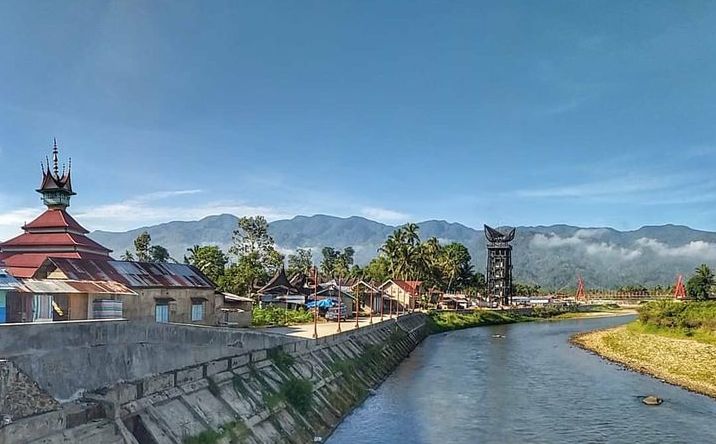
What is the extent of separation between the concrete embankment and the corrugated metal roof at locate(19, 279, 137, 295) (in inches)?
301

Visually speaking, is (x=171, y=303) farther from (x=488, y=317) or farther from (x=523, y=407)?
(x=488, y=317)

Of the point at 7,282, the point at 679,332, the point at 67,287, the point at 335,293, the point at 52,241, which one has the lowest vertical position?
the point at 679,332

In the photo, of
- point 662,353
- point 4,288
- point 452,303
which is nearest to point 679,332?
point 662,353

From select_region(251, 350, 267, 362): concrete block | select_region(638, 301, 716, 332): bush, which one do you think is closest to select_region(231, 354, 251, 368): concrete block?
select_region(251, 350, 267, 362): concrete block

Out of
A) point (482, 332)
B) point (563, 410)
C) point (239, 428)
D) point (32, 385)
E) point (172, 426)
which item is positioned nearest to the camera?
point (32, 385)

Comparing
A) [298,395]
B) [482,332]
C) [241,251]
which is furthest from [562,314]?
[298,395]

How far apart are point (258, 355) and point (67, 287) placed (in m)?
13.5

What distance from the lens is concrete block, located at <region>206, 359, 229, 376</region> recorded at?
79.6ft

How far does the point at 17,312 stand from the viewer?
104ft

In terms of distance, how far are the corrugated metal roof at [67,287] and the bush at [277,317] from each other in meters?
23.7

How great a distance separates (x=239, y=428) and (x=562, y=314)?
149042 millimetres

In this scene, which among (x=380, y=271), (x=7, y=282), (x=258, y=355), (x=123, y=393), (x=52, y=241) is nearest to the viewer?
(x=123, y=393)

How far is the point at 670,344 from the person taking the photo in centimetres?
6981

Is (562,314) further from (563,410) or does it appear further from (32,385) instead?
(32,385)
